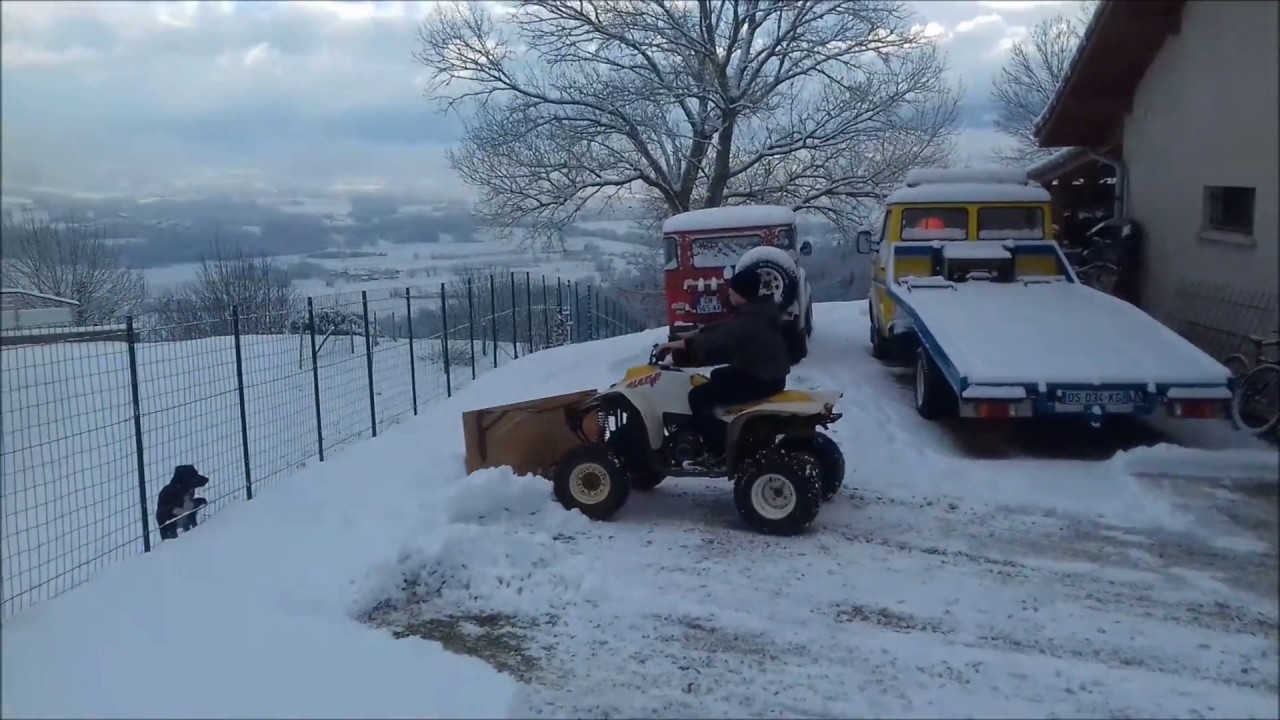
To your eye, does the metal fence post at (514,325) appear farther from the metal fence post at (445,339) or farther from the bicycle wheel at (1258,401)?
the bicycle wheel at (1258,401)

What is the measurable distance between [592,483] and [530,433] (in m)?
0.80

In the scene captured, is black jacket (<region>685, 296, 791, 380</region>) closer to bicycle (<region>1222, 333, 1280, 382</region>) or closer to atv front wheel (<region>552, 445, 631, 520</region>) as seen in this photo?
atv front wheel (<region>552, 445, 631, 520</region>)

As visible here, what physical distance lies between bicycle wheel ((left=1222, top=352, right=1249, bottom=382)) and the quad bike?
344 centimetres

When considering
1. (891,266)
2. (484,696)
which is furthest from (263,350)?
A: (484,696)

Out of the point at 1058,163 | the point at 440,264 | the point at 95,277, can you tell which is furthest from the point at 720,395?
the point at 95,277

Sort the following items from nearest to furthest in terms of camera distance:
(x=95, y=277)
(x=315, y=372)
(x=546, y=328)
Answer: (x=315, y=372) → (x=546, y=328) → (x=95, y=277)

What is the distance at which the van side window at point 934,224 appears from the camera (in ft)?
42.2

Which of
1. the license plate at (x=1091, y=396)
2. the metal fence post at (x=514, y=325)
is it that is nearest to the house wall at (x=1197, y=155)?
the license plate at (x=1091, y=396)

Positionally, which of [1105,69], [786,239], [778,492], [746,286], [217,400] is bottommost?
[217,400]

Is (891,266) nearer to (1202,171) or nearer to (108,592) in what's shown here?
(1202,171)

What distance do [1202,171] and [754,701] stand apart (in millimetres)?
9081

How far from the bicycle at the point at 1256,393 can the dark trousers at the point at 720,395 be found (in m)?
3.20

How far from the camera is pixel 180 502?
8.18 metres

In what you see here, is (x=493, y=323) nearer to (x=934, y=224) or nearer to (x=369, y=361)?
(x=369, y=361)
